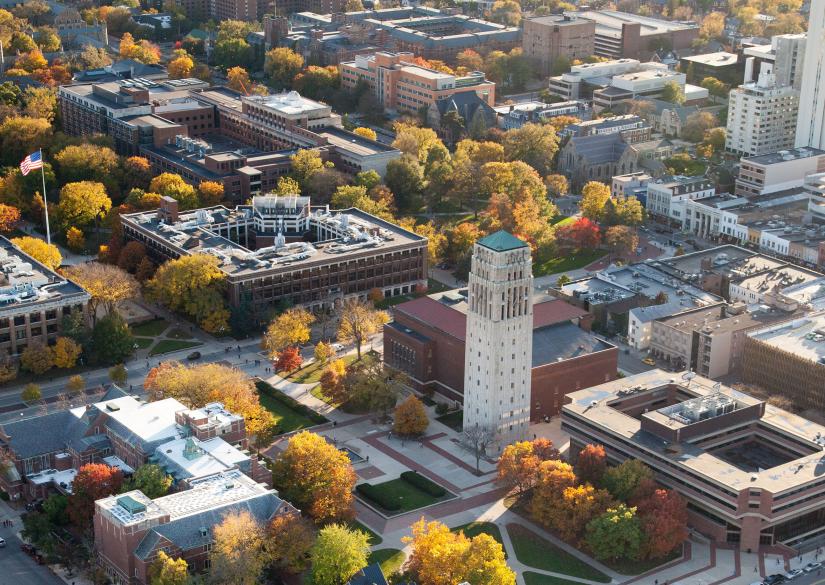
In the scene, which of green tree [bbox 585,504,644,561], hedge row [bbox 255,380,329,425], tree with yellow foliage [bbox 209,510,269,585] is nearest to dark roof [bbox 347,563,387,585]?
tree with yellow foliage [bbox 209,510,269,585]

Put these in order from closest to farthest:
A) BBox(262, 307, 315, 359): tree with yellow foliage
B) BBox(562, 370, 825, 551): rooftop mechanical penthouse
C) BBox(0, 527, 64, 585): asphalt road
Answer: BBox(0, 527, 64, 585): asphalt road < BBox(562, 370, 825, 551): rooftop mechanical penthouse < BBox(262, 307, 315, 359): tree with yellow foliage

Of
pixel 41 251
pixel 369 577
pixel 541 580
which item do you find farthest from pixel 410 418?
pixel 41 251

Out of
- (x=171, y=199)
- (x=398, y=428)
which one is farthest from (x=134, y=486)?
(x=171, y=199)

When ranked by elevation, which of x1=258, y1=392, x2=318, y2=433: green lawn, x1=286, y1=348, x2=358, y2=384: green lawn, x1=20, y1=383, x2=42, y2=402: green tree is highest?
x1=20, y1=383, x2=42, y2=402: green tree

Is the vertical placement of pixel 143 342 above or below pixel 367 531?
below

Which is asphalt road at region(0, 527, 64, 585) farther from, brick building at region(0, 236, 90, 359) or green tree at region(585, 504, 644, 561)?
green tree at region(585, 504, 644, 561)

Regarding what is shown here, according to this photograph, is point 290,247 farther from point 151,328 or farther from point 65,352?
point 65,352

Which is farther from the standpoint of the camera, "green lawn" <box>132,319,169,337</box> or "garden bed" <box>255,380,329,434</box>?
"green lawn" <box>132,319,169,337</box>

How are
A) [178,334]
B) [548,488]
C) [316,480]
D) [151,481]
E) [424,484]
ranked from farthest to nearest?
1. [178,334]
2. [424,484]
3. [548,488]
4. [316,480]
5. [151,481]
